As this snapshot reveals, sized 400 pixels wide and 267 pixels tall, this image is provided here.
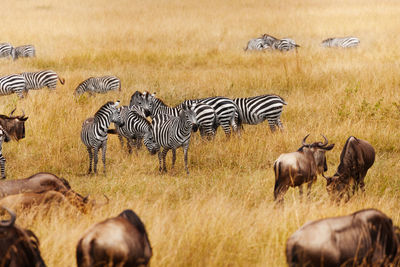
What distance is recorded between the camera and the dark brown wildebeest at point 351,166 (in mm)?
6254

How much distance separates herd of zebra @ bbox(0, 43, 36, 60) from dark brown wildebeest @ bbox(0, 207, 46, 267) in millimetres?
17185

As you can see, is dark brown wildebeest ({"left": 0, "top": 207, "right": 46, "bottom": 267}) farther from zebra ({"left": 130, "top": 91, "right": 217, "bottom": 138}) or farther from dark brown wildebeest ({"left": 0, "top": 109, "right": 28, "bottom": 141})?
zebra ({"left": 130, "top": 91, "right": 217, "bottom": 138})

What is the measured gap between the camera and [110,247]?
3.13 metres

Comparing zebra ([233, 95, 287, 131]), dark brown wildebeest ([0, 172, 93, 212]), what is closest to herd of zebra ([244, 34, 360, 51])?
zebra ([233, 95, 287, 131])

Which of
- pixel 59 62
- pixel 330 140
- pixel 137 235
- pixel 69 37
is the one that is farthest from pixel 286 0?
pixel 137 235

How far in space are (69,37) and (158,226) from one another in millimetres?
20005

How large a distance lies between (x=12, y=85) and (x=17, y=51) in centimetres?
732

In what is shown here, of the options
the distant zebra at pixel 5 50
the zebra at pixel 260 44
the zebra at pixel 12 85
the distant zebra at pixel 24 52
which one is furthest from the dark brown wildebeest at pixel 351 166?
the distant zebra at pixel 5 50

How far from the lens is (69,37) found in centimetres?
2338

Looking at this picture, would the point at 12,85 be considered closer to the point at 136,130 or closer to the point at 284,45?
the point at 136,130

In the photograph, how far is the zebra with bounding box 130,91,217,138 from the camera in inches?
383

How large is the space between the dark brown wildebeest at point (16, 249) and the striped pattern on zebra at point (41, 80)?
11282 mm

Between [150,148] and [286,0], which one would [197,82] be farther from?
[286,0]

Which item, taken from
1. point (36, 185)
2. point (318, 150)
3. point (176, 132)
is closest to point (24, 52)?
point (176, 132)
